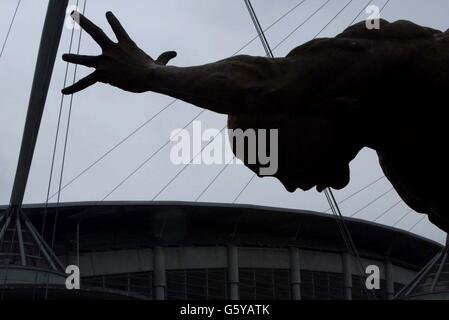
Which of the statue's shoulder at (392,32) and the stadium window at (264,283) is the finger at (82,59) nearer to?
the statue's shoulder at (392,32)

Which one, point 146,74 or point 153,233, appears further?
point 153,233

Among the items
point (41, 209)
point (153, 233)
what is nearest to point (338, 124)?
point (41, 209)

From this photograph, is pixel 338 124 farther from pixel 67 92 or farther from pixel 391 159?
pixel 67 92

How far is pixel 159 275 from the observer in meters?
33.9

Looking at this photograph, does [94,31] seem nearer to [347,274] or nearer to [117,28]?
[117,28]

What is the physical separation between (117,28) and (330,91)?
805mm

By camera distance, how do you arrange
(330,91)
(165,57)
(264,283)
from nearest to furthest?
(330,91)
(165,57)
(264,283)

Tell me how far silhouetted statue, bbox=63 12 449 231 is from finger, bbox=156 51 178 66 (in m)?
0.09

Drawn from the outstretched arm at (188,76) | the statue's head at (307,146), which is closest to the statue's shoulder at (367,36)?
the outstretched arm at (188,76)

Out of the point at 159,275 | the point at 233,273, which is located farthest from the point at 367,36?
the point at 233,273

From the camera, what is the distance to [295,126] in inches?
131

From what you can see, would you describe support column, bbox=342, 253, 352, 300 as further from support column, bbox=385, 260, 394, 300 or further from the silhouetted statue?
the silhouetted statue
